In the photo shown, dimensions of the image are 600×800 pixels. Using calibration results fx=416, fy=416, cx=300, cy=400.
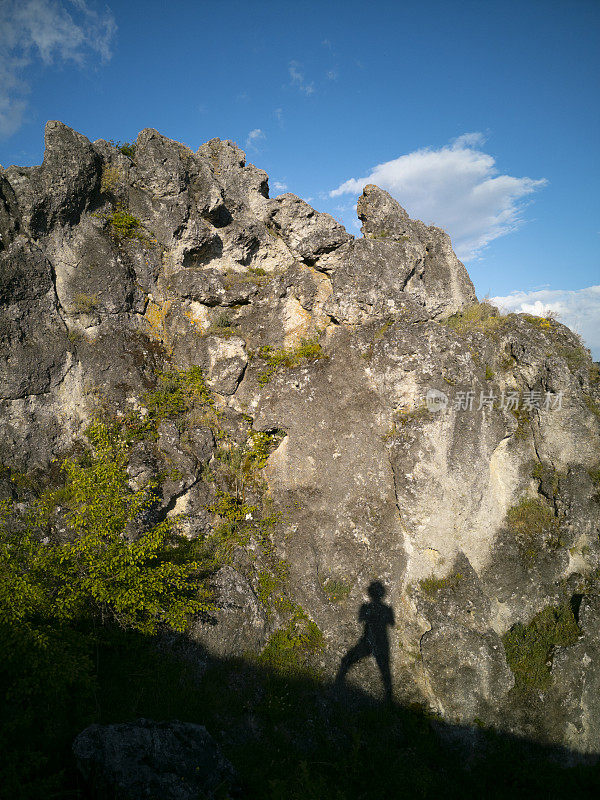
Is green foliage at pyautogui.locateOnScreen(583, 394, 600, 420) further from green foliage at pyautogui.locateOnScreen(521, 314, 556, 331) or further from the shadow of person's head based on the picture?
the shadow of person's head

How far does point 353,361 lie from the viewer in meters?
12.4

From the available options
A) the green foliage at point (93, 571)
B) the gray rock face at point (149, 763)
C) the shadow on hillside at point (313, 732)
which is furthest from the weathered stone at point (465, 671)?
the green foliage at point (93, 571)

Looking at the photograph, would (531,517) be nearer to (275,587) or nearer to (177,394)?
(275,587)

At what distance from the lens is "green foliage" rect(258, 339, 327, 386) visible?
12953 mm

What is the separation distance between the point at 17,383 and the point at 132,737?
30.2ft

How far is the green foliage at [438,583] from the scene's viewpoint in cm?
1086

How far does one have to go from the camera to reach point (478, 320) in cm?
1397

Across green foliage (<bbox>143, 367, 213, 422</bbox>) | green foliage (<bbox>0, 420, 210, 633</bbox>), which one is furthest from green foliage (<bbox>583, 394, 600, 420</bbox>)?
green foliage (<bbox>0, 420, 210, 633</bbox>)

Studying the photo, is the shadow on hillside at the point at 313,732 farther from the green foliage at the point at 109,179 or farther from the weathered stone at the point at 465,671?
the green foliage at the point at 109,179

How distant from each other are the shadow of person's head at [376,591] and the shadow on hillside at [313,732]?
2.19 metres

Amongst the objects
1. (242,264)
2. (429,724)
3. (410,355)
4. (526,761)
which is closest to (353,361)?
(410,355)

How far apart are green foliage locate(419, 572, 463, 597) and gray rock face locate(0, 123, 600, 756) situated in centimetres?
5

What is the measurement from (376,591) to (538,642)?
4.50 m

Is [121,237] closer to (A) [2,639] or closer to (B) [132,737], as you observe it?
(A) [2,639]
